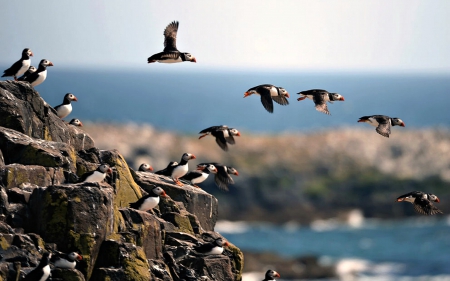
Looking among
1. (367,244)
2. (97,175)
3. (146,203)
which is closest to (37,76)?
(97,175)

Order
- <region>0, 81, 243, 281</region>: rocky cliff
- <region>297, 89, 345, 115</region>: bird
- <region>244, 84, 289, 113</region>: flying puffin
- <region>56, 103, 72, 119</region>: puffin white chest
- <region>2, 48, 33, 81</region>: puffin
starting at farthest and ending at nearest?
<region>297, 89, 345, 115</region>: bird, <region>244, 84, 289, 113</region>: flying puffin, <region>56, 103, 72, 119</region>: puffin white chest, <region>2, 48, 33, 81</region>: puffin, <region>0, 81, 243, 281</region>: rocky cliff

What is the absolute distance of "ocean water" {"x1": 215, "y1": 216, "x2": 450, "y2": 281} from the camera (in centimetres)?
5128

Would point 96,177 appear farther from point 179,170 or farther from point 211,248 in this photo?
point 179,170

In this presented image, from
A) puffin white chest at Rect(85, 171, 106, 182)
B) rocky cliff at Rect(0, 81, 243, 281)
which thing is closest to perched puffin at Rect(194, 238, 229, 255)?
rocky cliff at Rect(0, 81, 243, 281)

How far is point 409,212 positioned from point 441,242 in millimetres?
6387

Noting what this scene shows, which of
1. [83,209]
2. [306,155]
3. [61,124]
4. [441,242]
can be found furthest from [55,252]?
[306,155]

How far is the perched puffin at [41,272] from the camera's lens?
13.9m

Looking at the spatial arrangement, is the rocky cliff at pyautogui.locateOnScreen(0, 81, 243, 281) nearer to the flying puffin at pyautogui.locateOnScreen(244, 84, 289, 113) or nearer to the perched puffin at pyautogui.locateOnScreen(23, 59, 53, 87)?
the perched puffin at pyautogui.locateOnScreen(23, 59, 53, 87)

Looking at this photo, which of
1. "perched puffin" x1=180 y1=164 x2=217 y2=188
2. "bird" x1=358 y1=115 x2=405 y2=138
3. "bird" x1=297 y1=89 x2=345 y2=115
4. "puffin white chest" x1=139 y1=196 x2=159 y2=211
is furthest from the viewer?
"bird" x1=297 y1=89 x2=345 y2=115

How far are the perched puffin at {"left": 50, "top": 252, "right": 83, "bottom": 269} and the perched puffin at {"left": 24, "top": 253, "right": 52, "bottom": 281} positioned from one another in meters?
0.39

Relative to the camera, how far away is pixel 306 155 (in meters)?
77.9

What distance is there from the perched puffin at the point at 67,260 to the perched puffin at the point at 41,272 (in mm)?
389

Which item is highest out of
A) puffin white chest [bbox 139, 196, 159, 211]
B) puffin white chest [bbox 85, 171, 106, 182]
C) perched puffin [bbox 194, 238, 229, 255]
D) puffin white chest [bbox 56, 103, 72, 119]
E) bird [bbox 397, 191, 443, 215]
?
puffin white chest [bbox 56, 103, 72, 119]

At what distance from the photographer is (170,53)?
2138 cm
